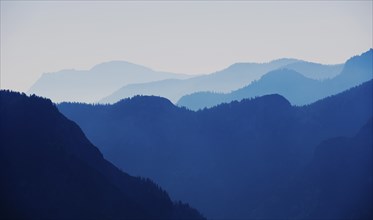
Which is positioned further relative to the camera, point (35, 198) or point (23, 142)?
point (23, 142)

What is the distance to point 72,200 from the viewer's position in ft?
415

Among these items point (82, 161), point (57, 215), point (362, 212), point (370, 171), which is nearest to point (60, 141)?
point (82, 161)

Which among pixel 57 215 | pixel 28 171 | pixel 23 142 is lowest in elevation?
pixel 57 215

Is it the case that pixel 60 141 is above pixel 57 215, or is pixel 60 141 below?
above

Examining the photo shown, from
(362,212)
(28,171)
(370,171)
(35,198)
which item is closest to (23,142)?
(28,171)

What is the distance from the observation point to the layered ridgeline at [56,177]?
120750 mm

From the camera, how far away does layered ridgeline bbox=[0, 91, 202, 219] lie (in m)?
121

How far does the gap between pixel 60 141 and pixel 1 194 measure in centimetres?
2815

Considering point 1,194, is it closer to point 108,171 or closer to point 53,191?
point 53,191

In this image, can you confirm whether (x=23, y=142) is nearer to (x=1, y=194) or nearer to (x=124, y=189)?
(x=1, y=194)

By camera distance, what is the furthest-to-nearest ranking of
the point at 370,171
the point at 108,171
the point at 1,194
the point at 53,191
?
the point at 370,171
the point at 108,171
the point at 53,191
the point at 1,194

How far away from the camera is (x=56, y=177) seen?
5103 inches

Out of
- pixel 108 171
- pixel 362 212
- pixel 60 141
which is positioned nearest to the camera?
pixel 60 141

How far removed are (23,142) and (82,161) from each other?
53.8 feet
